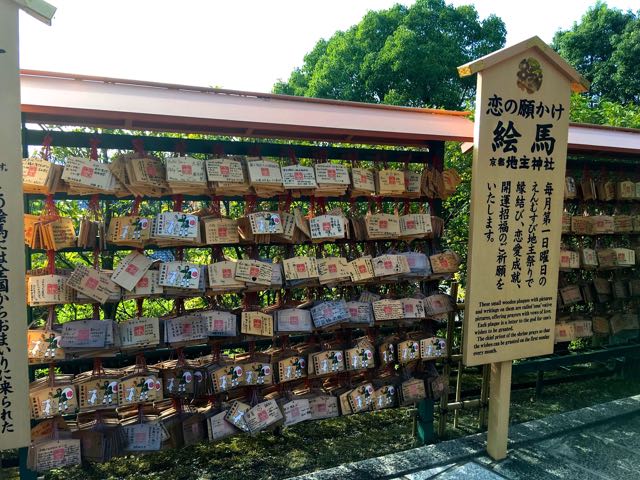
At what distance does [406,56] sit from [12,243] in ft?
52.5

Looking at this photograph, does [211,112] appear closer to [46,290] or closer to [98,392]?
[46,290]

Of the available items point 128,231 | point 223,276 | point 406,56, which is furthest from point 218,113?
point 406,56

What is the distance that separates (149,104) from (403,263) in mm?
2243

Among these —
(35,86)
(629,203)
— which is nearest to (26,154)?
(35,86)

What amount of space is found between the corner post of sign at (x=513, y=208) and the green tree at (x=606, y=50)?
15992 millimetres

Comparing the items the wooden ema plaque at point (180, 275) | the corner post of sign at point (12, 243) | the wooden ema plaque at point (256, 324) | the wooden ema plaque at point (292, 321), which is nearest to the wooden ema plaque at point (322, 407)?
the wooden ema plaque at point (292, 321)

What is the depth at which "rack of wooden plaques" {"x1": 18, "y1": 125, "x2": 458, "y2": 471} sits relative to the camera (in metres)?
3.24

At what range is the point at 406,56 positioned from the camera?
55.0 feet

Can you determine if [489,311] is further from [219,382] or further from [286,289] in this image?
[219,382]

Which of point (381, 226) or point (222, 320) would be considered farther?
point (381, 226)

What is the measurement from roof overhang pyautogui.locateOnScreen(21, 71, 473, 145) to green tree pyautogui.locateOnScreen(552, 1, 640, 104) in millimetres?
16399

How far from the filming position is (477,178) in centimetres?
359

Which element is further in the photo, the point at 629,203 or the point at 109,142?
the point at 629,203

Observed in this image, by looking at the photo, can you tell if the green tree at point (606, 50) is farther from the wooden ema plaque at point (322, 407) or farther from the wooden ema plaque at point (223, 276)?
the wooden ema plaque at point (223, 276)
